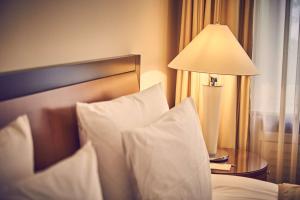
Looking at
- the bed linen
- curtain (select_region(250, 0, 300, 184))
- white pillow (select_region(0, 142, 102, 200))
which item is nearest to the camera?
white pillow (select_region(0, 142, 102, 200))

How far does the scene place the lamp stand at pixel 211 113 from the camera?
7.54 feet

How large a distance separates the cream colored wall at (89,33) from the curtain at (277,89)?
583 millimetres

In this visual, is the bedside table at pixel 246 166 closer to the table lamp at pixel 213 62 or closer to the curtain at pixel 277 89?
the table lamp at pixel 213 62

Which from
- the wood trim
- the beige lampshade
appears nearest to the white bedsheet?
the beige lampshade

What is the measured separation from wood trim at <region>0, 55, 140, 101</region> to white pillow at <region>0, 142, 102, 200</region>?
0.29 m

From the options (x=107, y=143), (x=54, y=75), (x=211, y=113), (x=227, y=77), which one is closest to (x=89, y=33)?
(x=54, y=75)

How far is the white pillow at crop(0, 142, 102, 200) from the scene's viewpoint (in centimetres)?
90

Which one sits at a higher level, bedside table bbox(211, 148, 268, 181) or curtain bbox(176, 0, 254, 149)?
curtain bbox(176, 0, 254, 149)

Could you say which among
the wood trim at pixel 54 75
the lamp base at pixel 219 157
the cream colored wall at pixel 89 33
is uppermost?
the cream colored wall at pixel 89 33

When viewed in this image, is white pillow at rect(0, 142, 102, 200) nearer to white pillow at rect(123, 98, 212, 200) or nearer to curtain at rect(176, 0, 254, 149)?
white pillow at rect(123, 98, 212, 200)

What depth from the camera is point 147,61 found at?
98.2 inches

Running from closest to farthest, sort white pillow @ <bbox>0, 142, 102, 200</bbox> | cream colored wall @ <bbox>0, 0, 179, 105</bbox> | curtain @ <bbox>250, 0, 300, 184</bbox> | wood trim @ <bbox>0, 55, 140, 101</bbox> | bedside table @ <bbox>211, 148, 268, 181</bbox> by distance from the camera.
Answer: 1. white pillow @ <bbox>0, 142, 102, 200</bbox>
2. wood trim @ <bbox>0, 55, 140, 101</bbox>
3. cream colored wall @ <bbox>0, 0, 179, 105</bbox>
4. bedside table @ <bbox>211, 148, 268, 181</bbox>
5. curtain @ <bbox>250, 0, 300, 184</bbox>

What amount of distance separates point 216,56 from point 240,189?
732mm

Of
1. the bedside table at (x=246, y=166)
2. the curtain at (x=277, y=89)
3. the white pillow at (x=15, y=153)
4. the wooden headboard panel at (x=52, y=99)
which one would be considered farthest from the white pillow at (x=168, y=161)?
the curtain at (x=277, y=89)
